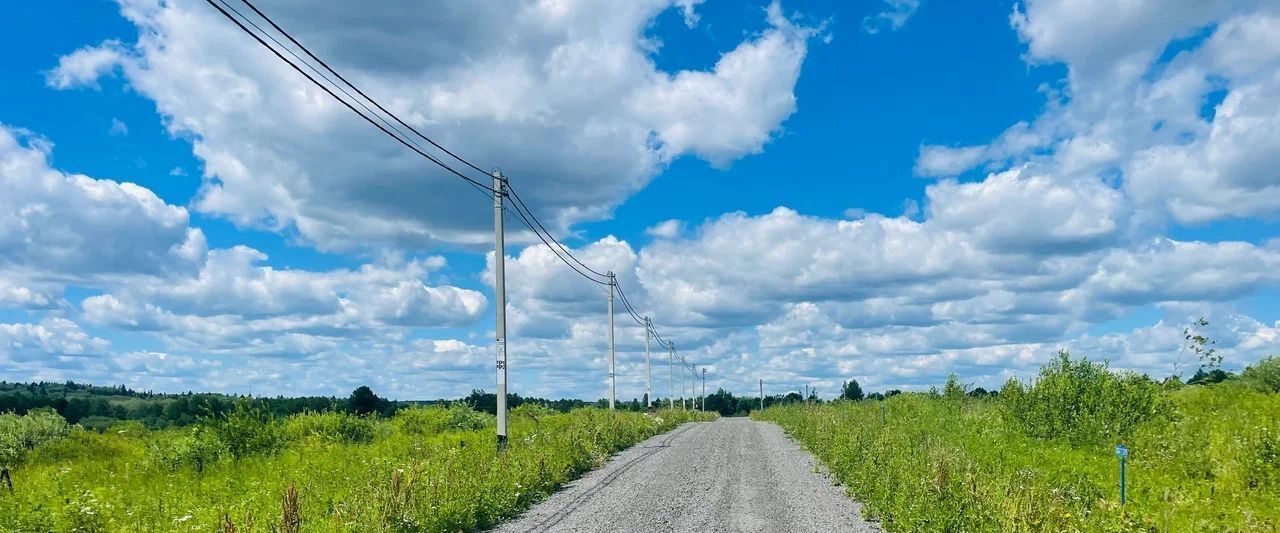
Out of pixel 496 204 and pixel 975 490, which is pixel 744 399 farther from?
pixel 975 490

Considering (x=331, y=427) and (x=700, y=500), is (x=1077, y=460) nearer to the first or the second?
(x=700, y=500)

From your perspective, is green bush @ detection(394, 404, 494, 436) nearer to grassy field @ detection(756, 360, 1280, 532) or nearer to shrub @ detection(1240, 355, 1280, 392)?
grassy field @ detection(756, 360, 1280, 532)

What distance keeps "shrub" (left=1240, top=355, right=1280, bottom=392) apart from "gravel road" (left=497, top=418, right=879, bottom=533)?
1331cm

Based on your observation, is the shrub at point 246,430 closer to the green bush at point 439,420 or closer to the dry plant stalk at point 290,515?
the green bush at point 439,420

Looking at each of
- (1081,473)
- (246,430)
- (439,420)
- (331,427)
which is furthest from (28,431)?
(1081,473)

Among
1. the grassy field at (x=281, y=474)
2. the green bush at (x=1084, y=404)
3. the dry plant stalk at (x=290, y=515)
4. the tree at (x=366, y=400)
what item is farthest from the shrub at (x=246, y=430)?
the tree at (x=366, y=400)

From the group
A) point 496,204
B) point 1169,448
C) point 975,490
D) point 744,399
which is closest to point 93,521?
point 975,490

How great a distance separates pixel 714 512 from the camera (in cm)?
1430

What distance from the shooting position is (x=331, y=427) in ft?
97.2

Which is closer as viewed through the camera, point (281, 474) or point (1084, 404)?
point (281, 474)

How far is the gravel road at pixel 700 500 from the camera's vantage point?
13117mm

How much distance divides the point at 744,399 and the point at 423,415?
442 ft

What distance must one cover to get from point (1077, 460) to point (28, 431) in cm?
3226

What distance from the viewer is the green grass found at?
1041 cm
